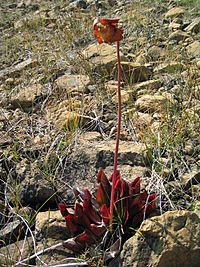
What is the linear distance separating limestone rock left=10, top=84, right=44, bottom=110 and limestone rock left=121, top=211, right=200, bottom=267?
1.81 metres

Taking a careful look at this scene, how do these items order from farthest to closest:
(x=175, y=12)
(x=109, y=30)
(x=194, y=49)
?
1. (x=175, y=12)
2. (x=194, y=49)
3. (x=109, y=30)

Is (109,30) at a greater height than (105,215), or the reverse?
(109,30)

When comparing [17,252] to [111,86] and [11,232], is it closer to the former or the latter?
[11,232]

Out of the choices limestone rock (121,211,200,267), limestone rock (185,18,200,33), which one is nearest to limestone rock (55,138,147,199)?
limestone rock (121,211,200,267)

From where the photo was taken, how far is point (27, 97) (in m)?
3.72

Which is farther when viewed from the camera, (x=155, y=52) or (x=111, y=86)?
(x=155, y=52)

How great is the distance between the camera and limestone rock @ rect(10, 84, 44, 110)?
3.69 m

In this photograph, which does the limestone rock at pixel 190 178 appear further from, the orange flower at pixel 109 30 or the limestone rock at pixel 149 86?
the limestone rock at pixel 149 86

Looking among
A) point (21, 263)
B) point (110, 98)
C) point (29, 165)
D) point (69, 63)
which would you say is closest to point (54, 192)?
point (29, 165)

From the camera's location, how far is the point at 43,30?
210 inches

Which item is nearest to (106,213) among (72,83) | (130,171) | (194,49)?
(130,171)

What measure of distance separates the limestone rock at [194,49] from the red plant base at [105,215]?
80.0 inches

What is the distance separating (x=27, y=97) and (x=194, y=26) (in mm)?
1925

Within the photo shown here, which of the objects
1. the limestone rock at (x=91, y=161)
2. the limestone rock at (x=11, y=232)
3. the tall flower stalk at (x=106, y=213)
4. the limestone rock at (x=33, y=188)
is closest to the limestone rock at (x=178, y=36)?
the limestone rock at (x=91, y=161)
